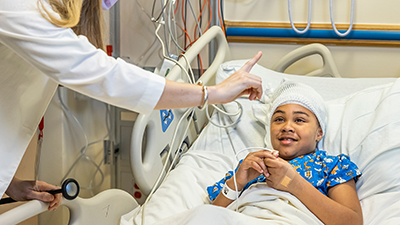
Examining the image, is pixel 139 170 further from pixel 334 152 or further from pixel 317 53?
pixel 317 53

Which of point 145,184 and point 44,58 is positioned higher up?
point 44,58

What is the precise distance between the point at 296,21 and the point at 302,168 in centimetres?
128

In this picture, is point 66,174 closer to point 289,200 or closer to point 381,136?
point 289,200

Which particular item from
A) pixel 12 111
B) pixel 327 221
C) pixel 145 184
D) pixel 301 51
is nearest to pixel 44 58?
pixel 12 111

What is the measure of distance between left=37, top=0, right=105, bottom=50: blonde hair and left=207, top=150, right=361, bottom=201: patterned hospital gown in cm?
68

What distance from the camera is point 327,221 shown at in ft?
3.21

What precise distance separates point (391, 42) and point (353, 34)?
0.23 meters

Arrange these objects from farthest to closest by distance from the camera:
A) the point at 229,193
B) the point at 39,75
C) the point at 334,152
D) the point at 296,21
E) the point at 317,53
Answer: the point at 296,21 < the point at 317,53 < the point at 334,152 < the point at 229,193 < the point at 39,75

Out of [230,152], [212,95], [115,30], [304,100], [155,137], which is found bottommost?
[230,152]

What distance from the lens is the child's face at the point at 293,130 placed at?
1.21 meters

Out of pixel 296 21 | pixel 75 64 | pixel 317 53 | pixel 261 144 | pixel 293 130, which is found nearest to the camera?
pixel 75 64

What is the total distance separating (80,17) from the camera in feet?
2.89

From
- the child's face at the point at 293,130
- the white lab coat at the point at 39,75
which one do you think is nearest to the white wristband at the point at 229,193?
the child's face at the point at 293,130

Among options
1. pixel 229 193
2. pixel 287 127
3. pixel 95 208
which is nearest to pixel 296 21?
pixel 287 127
